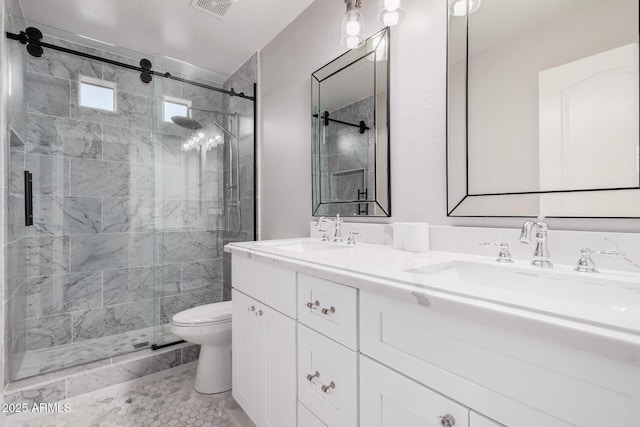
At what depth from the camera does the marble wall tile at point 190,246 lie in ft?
7.87

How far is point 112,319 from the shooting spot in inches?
93.4

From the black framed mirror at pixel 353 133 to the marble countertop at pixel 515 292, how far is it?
0.47m

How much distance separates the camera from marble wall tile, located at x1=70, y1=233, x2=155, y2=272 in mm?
2287

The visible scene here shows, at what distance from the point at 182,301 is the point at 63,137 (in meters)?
1.52

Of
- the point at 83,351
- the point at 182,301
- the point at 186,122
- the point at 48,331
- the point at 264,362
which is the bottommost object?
the point at 83,351

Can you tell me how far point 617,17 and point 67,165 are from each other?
3.06 meters

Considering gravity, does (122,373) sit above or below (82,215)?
below

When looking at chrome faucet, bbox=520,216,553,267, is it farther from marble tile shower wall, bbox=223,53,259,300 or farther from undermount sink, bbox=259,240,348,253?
marble tile shower wall, bbox=223,53,259,300

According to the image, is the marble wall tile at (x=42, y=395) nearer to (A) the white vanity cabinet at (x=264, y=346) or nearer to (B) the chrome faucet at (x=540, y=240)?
(A) the white vanity cabinet at (x=264, y=346)

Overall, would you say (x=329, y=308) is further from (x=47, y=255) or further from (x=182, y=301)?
(x=47, y=255)

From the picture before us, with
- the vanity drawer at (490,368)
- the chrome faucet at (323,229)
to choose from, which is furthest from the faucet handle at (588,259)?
the chrome faucet at (323,229)

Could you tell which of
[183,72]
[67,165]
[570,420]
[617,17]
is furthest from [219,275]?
[617,17]

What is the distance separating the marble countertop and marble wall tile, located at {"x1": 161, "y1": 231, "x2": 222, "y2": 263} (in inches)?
60.5

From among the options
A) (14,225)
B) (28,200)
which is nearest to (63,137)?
(28,200)
